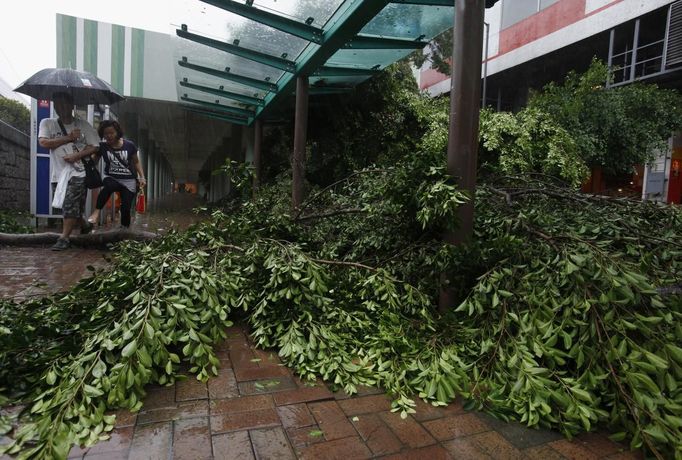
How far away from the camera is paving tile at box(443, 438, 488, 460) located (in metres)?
1.70

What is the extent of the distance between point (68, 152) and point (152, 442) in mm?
4945

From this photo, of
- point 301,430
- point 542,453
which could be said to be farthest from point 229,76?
point 542,453

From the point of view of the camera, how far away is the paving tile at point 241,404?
195 centimetres

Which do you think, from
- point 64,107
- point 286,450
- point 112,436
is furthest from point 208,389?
point 64,107

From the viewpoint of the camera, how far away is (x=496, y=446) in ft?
5.78

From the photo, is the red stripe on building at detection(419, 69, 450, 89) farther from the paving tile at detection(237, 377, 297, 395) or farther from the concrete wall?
the paving tile at detection(237, 377, 297, 395)

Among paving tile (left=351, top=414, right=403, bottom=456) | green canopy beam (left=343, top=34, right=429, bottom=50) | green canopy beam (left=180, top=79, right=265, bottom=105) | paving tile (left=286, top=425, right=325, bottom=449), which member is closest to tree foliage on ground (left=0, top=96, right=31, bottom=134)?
green canopy beam (left=180, top=79, right=265, bottom=105)

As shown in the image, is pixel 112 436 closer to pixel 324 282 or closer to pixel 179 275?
pixel 179 275

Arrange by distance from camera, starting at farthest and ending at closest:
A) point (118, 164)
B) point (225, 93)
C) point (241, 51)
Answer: point (225, 93) → point (241, 51) → point (118, 164)

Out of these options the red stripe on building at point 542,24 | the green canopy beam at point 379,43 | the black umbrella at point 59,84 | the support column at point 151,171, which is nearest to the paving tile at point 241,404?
the green canopy beam at point 379,43

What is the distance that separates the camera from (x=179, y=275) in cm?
249

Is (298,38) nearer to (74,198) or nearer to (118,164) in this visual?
(118,164)

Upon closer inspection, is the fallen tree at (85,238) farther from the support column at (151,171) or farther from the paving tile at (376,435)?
the support column at (151,171)

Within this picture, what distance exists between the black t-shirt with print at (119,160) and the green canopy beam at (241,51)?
1.77m
